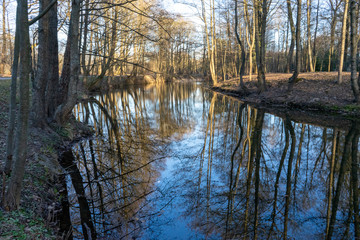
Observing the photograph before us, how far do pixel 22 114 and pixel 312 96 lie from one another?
1478cm

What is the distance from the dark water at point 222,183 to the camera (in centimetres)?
381

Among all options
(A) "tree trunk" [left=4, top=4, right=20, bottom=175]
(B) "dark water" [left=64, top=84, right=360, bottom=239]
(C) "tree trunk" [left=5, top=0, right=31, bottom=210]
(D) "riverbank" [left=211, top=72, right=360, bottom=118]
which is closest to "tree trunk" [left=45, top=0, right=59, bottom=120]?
(B) "dark water" [left=64, top=84, right=360, bottom=239]

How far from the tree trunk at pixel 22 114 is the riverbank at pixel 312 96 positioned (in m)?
12.7

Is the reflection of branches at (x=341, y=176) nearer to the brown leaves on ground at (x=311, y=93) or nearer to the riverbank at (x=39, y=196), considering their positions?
the riverbank at (x=39, y=196)

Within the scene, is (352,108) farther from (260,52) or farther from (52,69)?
(52,69)

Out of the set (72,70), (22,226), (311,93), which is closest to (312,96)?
(311,93)

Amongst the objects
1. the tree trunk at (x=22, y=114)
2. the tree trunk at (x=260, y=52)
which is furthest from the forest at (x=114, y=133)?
the tree trunk at (x=260, y=52)

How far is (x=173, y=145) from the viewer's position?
27.3ft

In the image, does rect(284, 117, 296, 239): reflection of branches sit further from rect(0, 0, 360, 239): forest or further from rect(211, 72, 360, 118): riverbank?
rect(211, 72, 360, 118): riverbank

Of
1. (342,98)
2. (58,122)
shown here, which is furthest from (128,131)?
(342,98)

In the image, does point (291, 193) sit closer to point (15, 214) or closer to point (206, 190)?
point (206, 190)

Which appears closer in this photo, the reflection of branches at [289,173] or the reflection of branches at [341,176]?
the reflection of branches at [341,176]

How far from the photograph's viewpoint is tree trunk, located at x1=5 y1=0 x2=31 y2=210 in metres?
3.02

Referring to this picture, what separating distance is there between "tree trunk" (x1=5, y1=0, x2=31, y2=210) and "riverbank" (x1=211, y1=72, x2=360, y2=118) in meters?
12.7
